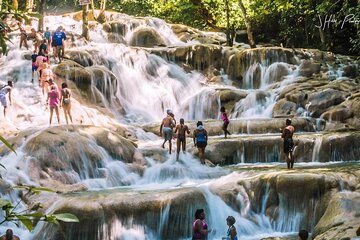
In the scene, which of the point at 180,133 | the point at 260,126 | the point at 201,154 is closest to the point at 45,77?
the point at 180,133

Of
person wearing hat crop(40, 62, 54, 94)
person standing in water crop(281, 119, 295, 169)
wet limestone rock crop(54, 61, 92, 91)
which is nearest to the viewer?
person standing in water crop(281, 119, 295, 169)

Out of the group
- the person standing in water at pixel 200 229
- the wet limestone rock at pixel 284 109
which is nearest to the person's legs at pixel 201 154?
the wet limestone rock at pixel 284 109

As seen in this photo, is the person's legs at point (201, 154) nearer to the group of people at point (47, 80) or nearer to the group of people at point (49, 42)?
the group of people at point (47, 80)

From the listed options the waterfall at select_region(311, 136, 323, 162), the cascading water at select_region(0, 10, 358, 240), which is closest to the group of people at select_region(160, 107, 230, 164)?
the cascading water at select_region(0, 10, 358, 240)

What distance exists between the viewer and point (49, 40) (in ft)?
84.6

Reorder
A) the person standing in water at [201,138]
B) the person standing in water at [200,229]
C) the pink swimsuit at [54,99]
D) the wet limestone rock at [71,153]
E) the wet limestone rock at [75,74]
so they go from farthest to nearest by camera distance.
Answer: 1. the wet limestone rock at [75,74]
2. the pink swimsuit at [54,99]
3. the person standing in water at [201,138]
4. the wet limestone rock at [71,153]
5. the person standing in water at [200,229]

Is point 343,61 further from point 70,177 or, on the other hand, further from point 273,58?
point 70,177

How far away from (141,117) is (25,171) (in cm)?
1049

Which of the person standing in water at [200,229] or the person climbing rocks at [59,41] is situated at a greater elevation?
the person climbing rocks at [59,41]

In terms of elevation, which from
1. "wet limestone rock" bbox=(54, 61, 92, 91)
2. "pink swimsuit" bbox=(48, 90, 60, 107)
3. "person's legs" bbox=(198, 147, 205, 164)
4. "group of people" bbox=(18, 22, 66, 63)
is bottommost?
"person's legs" bbox=(198, 147, 205, 164)

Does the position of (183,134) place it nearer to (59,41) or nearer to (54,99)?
(54,99)

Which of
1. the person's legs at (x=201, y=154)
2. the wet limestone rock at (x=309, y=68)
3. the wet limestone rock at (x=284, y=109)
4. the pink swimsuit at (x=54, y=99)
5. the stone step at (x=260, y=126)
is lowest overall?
the person's legs at (x=201, y=154)

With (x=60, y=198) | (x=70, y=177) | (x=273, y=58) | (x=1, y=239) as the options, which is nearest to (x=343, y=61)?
(x=273, y=58)

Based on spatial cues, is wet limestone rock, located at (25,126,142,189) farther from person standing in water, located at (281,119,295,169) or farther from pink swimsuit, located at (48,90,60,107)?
person standing in water, located at (281,119,295,169)
